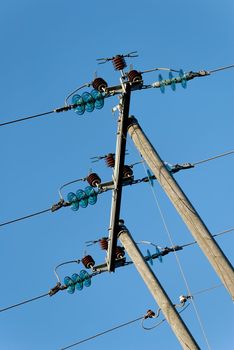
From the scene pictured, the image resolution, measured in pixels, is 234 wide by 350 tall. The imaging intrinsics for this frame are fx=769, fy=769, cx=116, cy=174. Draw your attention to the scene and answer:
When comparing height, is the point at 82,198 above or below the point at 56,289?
above

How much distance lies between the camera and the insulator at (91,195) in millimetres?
15305

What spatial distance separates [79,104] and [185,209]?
3.25 meters

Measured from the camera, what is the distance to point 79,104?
13.6m

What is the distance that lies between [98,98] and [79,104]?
1.29 ft

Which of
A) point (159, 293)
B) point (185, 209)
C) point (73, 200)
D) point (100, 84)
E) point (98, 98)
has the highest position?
point (73, 200)

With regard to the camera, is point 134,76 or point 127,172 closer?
point 134,76

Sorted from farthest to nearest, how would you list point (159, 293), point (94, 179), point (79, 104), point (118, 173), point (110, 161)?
point (94, 179)
point (110, 161)
point (118, 173)
point (159, 293)
point (79, 104)

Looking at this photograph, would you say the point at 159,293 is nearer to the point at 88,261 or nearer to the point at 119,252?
the point at 119,252

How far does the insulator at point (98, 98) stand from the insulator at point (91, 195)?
2.32 metres

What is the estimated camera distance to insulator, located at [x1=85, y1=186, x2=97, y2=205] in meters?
15.3

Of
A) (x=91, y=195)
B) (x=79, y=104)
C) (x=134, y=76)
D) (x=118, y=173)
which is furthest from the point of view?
(x=91, y=195)

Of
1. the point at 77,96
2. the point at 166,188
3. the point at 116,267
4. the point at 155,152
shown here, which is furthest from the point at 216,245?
the point at 116,267

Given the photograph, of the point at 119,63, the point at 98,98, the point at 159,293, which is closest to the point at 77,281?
the point at 159,293

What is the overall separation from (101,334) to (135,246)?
169 inches
